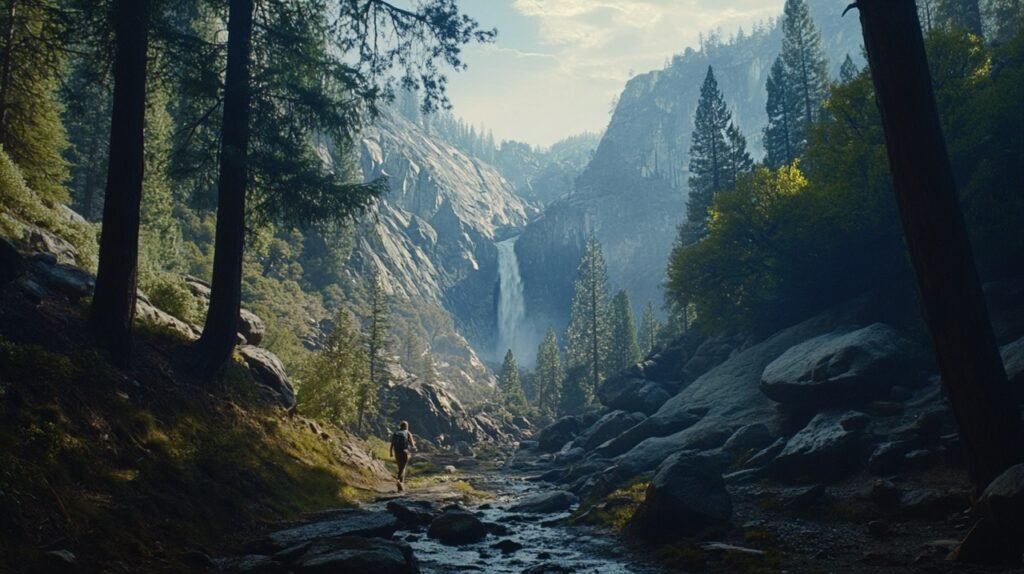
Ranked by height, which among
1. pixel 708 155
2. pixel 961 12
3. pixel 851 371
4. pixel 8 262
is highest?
pixel 961 12

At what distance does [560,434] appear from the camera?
55625mm

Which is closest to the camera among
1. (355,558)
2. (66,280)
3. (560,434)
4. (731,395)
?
(355,558)

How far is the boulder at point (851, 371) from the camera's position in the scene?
18.3 metres

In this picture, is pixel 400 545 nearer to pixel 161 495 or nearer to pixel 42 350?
pixel 161 495

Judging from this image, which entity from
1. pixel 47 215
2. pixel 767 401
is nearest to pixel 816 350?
pixel 767 401

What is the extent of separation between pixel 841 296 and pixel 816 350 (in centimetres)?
1270

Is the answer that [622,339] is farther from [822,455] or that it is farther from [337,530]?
[337,530]

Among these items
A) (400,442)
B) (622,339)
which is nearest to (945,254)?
(400,442)

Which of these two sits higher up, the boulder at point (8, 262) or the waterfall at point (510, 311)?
the waterfall at point (510, 311)

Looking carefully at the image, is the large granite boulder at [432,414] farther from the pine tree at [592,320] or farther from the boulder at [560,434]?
the pine tree at [592,320]

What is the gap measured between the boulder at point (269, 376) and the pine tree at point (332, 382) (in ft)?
14.1

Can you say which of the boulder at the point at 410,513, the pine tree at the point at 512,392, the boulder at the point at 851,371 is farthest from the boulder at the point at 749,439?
the pine tree at the point at 512,392

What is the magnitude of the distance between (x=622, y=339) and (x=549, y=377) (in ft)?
48.6

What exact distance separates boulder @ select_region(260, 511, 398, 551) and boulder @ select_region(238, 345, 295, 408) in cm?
576
